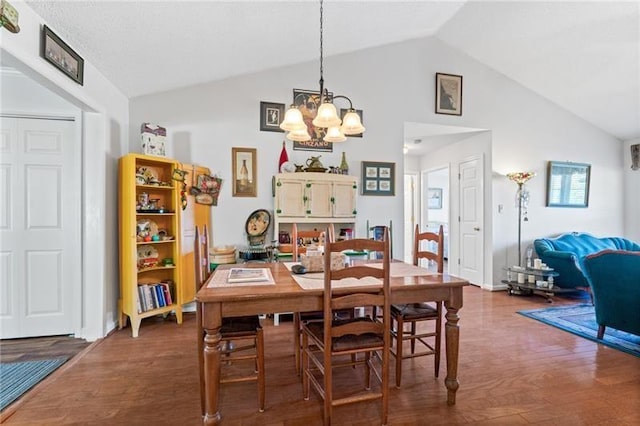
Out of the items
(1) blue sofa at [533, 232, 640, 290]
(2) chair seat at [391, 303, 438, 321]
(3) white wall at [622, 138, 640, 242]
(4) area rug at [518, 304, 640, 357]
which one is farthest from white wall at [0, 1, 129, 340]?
(3) white wall at [622, 138, 640, 242]

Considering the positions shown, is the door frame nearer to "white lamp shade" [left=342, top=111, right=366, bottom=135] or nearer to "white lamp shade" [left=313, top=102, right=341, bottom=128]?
"white lamp shade" [left=313, top=102, right=341, bottom=128]

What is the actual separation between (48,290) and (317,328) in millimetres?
2757

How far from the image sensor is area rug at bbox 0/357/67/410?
Result: 1989mm

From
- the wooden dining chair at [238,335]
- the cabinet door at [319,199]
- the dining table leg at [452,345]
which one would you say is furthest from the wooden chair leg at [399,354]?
the cabinet door at [319,199]

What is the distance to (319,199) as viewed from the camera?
371 cm

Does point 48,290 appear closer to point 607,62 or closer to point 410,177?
point 410,177

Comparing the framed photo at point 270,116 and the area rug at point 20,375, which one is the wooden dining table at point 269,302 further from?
the framed photo at point 270,116

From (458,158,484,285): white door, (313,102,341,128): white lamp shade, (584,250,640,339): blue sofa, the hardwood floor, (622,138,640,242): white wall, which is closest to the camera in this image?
the hardwood floor

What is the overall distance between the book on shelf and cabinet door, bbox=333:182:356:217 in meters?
1.75

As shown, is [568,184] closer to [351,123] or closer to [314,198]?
[314,198]

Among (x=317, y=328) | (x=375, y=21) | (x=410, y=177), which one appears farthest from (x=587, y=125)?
(x=317, y=328)

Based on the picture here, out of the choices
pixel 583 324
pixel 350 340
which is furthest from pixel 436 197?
pixel 350 340

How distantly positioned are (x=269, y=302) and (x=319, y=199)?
2.19 m

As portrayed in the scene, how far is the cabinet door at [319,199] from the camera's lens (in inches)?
145
